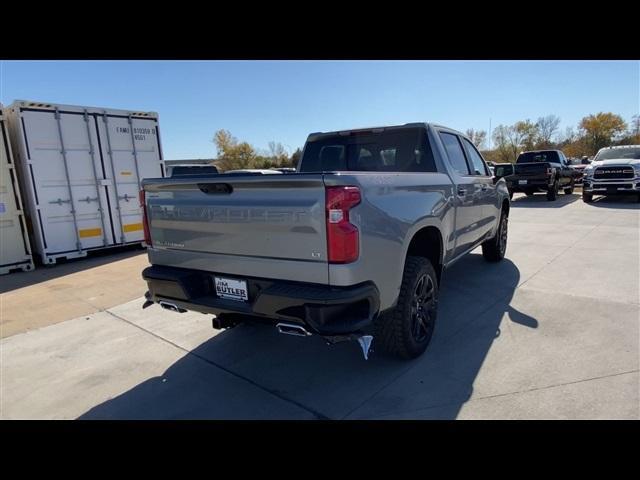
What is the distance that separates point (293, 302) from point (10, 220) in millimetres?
7568

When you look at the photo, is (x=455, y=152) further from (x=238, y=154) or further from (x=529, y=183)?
(x=238, y=154)

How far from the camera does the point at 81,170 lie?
25.9ft

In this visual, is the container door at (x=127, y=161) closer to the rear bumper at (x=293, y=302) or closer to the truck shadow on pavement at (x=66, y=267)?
the truck shadow on pavement at (x=66, y=267)

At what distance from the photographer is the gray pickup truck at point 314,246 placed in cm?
228

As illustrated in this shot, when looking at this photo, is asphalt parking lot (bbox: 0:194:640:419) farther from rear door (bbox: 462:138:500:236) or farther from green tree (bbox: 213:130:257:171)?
green tree (bbox: 213:130:257:171)

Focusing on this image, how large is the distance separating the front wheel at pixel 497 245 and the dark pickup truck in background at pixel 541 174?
374 inches

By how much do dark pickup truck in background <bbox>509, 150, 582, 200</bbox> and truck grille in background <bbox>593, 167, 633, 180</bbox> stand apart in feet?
5.21

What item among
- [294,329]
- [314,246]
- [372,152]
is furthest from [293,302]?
[372,152]

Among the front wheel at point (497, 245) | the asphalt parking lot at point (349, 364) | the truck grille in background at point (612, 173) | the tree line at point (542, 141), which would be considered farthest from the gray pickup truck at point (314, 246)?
the tree line at point (542, 141)

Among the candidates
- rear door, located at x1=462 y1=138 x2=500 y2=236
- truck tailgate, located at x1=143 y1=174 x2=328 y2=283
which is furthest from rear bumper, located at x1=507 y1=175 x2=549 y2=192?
truck tailgate, located at x1=143 y1=174 x2=328 y2=283
